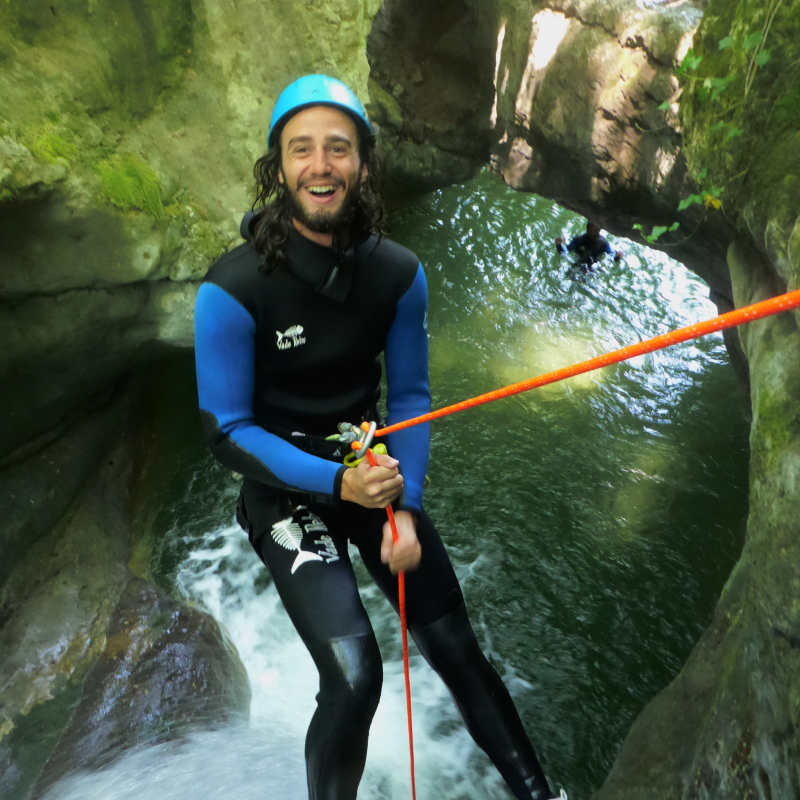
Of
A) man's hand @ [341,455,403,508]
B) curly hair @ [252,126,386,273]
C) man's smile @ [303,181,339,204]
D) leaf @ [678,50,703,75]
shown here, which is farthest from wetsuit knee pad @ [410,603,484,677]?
leaf @ [678,50,703,75]

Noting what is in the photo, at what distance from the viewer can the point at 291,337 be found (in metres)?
1.85

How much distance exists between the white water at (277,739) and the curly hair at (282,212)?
200 cm

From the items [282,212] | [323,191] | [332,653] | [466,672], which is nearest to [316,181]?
[323,191]

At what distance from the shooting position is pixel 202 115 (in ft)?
11.2

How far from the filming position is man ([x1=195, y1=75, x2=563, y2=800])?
1.75 m

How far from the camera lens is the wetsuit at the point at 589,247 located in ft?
19.0

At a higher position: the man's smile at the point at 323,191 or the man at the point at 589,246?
the man at the point at 589,246

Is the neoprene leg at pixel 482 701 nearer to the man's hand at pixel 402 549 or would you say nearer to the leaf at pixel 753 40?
the man's hand at pixel 402 549

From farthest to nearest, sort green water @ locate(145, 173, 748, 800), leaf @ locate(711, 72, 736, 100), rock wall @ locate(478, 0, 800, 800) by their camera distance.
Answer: green water @ locate(145, 173, 748, 800) < leaf @ locate(711, 72, 736, 100) < rock wall @ locate(478, 0, 800, 800)

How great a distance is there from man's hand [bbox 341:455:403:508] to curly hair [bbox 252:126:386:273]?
23.5 inches

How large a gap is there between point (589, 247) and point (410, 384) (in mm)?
4263

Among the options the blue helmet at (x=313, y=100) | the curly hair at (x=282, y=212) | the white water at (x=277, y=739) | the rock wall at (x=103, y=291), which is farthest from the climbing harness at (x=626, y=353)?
the rock wall at (x=103, y=291)

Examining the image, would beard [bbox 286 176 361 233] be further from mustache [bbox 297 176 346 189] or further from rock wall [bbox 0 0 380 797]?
rock wall [bbox 0 0 380 797]

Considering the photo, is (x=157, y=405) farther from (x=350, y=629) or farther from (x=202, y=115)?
(x=350, y=629)
